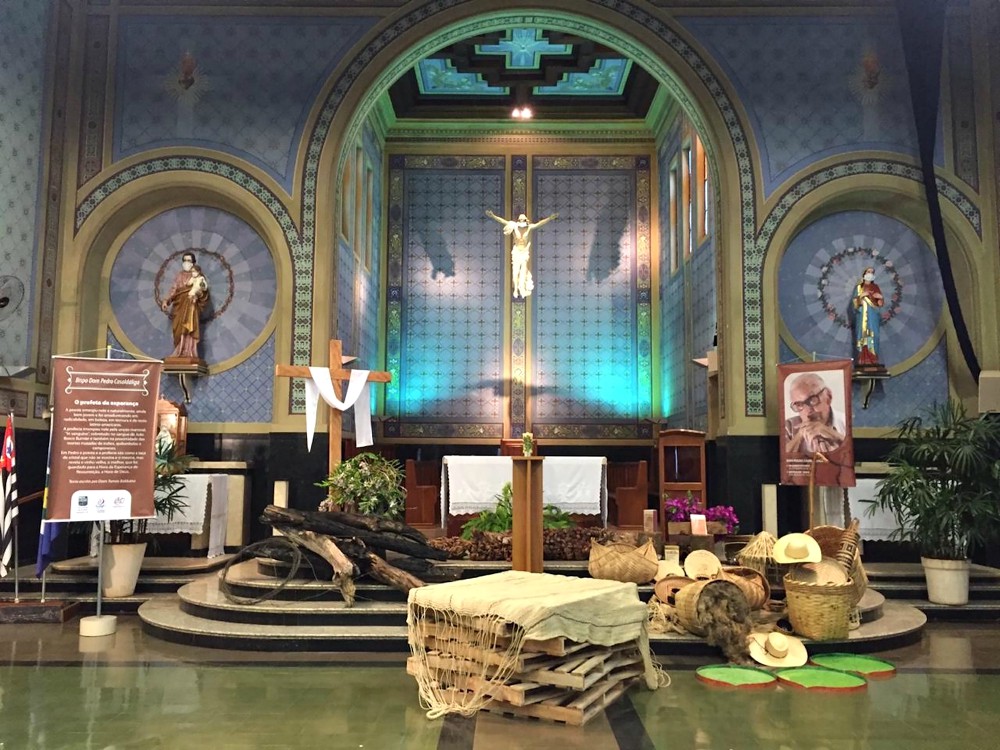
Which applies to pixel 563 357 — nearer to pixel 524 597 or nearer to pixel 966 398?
pixel 966 398

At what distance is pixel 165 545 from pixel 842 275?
347 inches

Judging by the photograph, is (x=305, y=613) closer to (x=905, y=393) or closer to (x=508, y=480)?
(x=508, y=480)

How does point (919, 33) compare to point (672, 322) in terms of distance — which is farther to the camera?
point (672, 322)

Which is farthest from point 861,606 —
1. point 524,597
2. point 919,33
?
point 919,33

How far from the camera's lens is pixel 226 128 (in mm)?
10492

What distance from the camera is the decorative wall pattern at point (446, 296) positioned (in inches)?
593

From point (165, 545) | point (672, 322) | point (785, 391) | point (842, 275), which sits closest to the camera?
point (785, 391)

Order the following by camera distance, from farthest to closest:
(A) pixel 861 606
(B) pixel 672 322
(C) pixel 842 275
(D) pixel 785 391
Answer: (B) pixel 672 322 < (C) pixel 842 275 < (D) pixel 785 391 < (A) pixel 861 606

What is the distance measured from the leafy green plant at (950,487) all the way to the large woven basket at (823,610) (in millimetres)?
2179

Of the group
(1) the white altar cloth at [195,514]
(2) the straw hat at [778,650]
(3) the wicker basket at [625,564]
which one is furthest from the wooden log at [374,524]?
(2) the straw hat at [778,650]

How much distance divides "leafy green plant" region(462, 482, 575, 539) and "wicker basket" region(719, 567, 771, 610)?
2474 millimetres

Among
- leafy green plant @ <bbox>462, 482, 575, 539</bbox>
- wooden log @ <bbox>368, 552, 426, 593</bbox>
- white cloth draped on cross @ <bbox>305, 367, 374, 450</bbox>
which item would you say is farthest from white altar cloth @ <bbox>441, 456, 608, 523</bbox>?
wooden log @ <bbox>368, 552, 426, 593</bbox>

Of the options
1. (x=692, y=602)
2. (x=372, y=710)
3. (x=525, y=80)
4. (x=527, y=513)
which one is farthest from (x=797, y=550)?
(x=525, y=80)

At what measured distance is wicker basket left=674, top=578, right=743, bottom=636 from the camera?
6.17m
